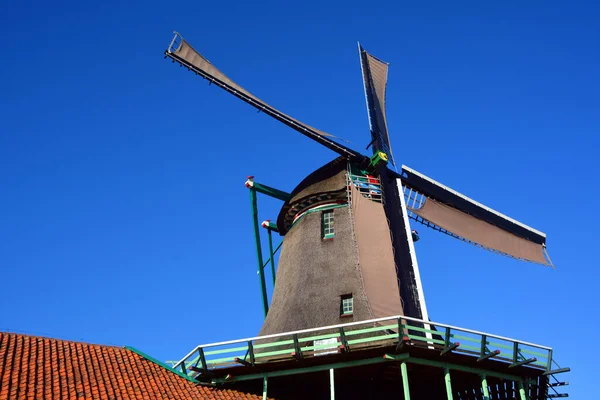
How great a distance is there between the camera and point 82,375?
51.4 ft

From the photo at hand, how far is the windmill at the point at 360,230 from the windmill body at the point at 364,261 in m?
0.04

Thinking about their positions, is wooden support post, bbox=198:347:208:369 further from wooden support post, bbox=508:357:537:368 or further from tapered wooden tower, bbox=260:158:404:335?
wooden support post, bbox=508:357:537:368

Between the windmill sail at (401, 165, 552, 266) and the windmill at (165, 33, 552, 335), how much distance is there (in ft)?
0.12

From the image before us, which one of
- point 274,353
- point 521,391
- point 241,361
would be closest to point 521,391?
point 521,391

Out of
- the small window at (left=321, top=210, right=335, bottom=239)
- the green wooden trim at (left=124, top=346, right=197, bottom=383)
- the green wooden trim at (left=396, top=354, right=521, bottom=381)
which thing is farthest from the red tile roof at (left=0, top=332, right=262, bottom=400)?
the small window at (left=321, top=210, right=335, bottom=239)

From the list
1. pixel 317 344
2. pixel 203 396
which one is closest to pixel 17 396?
pixel 203 396

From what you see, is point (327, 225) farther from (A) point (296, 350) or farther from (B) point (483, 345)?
(B) point (483, 345)

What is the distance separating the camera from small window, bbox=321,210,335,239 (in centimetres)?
2017

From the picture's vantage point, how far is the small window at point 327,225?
20.2m

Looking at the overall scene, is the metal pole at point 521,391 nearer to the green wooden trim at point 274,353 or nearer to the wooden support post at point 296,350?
the wooden support post at point 296,350

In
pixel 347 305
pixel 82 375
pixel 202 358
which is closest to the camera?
pixel 82 375

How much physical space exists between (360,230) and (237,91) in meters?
6.34

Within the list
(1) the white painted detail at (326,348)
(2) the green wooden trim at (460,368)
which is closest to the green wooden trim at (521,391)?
(2) the green wooden trim at (460,368)

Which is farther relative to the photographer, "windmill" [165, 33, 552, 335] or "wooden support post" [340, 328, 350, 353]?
"windmill" [165, 33, 552, 335]
